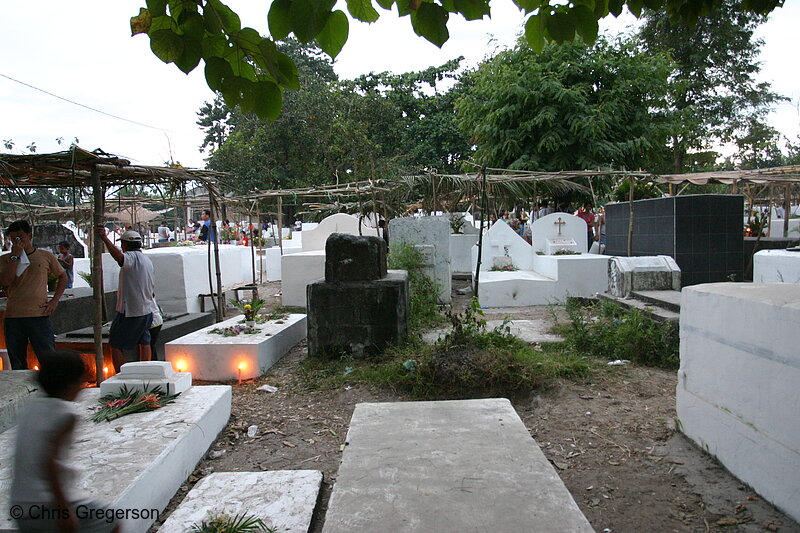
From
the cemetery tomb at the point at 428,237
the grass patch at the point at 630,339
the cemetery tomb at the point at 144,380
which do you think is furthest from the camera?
the cemetery tomb at the point at 428,237

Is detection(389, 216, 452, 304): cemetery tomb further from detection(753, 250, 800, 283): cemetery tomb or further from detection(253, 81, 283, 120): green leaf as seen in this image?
detection(253, 81, 283, 120): green leaf

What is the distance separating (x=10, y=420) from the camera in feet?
12.5

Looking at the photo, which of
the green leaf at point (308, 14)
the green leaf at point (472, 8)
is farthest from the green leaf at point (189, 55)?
the green leaf at point (472, 8)

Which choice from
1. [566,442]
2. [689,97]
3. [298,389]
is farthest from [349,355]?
[689,97]

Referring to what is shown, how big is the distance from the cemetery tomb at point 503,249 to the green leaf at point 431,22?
1041 cm

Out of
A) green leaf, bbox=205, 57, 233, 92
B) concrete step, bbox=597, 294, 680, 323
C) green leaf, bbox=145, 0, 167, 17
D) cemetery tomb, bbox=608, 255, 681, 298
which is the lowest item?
concrete step, bbox=597, 294, 680, 323

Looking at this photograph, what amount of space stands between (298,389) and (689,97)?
22.7 metres

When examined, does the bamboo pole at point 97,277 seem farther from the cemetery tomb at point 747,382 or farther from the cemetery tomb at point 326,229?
the cemetery tomb at point 326,229

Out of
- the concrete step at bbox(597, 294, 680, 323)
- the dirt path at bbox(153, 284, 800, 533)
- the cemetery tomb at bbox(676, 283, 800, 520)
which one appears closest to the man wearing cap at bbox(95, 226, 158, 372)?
the dirt path at bbox(153, 284, 800, 533)

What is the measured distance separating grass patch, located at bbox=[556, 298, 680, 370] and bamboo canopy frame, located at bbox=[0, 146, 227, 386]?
5.35 meters

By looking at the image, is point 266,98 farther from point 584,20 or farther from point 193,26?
point 584,20

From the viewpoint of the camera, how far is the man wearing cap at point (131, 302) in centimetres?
551

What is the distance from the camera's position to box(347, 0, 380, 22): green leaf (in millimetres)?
2238

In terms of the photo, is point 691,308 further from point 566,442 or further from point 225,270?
point 225,270
